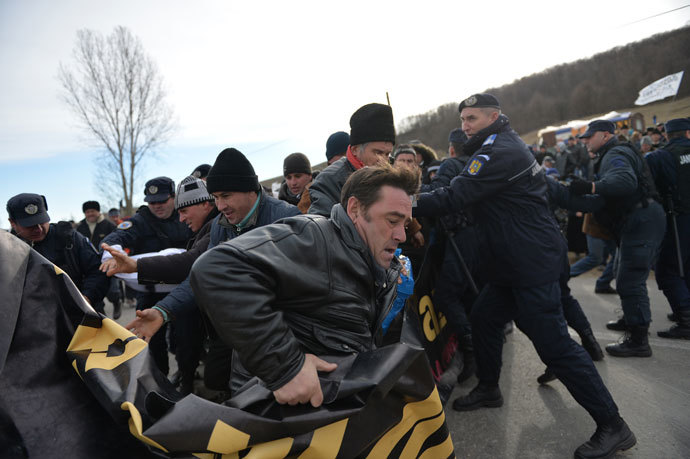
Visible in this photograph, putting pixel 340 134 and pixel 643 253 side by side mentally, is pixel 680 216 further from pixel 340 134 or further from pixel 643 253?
pixel 340 134

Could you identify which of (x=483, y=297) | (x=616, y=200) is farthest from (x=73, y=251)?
(x=616, y=200)

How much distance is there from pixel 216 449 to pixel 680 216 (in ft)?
17.2

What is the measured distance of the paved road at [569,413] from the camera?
2.63m

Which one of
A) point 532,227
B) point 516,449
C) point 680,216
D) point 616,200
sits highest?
point 532,227

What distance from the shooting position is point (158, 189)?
13.6 ft

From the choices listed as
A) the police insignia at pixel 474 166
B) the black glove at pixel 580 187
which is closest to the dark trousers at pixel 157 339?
the police insignia at pixel 474 166

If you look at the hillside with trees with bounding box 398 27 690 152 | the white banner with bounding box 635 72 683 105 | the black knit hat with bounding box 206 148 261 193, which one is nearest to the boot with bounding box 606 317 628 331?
the black knit hat with bounding box 206 148 261 193

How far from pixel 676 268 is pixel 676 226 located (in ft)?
1.52

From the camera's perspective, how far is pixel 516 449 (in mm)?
2646

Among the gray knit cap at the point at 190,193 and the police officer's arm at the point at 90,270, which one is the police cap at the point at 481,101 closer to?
the gray knit cap at the point at 190,193

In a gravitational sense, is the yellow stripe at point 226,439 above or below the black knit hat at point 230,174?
below

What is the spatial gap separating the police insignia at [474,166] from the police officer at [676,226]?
307 centimetres

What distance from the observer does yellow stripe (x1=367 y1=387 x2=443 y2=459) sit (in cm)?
159

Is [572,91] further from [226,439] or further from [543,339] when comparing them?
[226,439]
